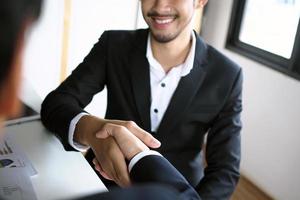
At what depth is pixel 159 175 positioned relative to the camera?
0.71m

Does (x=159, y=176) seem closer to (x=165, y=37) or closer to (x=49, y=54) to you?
(x=165, y=37)

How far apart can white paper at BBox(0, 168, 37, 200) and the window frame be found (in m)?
1.87

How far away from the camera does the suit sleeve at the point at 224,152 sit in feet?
4.04

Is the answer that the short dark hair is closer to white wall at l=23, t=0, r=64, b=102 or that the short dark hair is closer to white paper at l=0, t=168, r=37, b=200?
white paper at l=0, t=168, r=37, b=200

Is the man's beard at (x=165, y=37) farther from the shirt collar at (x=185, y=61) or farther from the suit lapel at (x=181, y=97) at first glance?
the suit lapel at (x=181, y=97)

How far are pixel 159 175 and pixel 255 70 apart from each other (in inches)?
82.1

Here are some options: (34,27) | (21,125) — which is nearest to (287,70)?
(21,125)

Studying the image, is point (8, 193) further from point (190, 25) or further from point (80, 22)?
point (80, 22)

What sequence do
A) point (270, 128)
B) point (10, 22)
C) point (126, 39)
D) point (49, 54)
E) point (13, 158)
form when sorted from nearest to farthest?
point (10, 22) < point (13, 158) < point (126, 39) < point (270, 128) < point (49, 54)

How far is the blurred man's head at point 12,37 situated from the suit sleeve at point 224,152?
97 cm

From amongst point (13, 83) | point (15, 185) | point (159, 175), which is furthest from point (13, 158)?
point (13, 83)

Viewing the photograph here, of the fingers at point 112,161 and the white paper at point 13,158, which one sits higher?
the fingers at point 112,161

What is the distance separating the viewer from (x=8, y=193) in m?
0.85

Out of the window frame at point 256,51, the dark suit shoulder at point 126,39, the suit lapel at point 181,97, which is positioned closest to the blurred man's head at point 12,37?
the suit lapel at point 181,97
